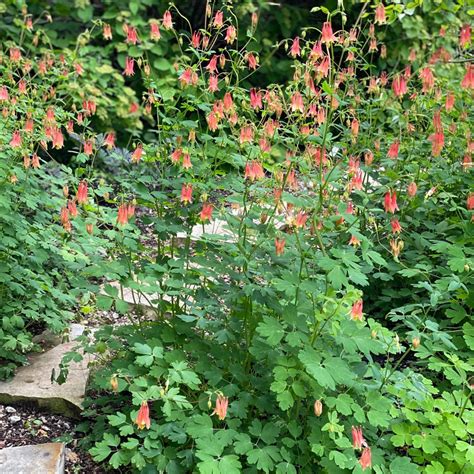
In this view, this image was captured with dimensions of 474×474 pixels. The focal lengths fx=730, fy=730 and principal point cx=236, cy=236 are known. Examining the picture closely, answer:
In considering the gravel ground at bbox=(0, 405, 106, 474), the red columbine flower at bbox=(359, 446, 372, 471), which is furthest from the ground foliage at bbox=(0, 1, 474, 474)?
the gravel ground at bbox=(0, 405, 106, 474)

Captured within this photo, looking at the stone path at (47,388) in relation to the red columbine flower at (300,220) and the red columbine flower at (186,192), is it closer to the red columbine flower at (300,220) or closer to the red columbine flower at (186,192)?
the red columbine flower at (186,192)

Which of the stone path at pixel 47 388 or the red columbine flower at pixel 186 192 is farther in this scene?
the stone path at pixel 47 388

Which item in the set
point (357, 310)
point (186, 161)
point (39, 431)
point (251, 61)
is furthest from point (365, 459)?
point (251, 61)

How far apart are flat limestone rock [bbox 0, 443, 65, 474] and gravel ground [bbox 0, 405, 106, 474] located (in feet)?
0.47

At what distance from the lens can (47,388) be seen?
3.42m

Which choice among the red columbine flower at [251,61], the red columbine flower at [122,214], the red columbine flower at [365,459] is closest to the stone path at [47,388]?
the red columbine flower at [122,214]

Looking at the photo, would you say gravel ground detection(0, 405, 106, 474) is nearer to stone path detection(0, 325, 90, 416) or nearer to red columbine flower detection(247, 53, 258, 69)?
stone path detection(0, 325, 90, 416)

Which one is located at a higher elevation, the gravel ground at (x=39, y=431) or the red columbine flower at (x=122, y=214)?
the red columbine flower at (x=122, y=214)

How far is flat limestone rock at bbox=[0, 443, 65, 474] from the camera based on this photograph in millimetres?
2875

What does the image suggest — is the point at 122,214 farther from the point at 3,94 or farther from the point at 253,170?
the point at 3,94

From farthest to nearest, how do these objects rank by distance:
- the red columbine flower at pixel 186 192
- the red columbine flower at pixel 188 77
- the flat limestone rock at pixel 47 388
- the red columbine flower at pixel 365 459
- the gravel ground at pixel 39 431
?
the flat limestone rock at pixel 47 388
the gravel ground at pixel 39 431
the red columbine flower at pixel 188 77
the red columbine flower at pixel 186 192
the red columbine flower at pixel 365 459

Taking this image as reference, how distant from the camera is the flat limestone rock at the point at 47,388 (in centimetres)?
336

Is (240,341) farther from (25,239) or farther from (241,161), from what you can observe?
(25,239)

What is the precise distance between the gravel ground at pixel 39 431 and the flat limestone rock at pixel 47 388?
0.14 feet
